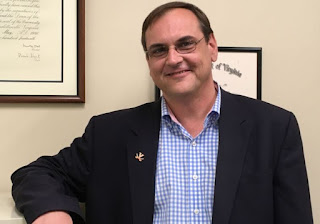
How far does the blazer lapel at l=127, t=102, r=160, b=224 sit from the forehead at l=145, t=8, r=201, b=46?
0.89 ft

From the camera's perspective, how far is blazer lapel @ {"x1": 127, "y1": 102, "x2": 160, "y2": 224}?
1.20 m

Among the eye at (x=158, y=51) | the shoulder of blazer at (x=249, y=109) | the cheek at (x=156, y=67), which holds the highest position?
the eye at (x=158, y=51)

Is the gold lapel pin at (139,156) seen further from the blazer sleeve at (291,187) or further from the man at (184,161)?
the blazer sleeve at (291,187)

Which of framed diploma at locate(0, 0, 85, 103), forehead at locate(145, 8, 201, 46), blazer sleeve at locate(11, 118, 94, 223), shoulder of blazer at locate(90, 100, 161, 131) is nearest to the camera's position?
blazer sleeve at locate(11, 118, 94, 223)

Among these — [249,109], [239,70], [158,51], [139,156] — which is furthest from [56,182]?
[239,70]

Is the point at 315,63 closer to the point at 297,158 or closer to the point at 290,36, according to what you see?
the point at 290,36

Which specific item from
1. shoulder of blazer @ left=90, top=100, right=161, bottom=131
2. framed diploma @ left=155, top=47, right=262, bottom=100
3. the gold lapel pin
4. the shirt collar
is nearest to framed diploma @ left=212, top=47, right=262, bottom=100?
framed diploma @ left=155, top=47, right=262, bottom=100

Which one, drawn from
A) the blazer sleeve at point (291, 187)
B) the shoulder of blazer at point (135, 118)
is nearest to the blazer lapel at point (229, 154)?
the blazer sleeve at point (291, 187)

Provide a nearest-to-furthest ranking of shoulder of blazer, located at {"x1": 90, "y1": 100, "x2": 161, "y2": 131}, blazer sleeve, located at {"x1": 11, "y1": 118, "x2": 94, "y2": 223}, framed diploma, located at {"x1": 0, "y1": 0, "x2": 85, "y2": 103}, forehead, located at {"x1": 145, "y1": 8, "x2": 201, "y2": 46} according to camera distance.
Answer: blazer sleeve, located at {"x1": 11, "y1": 118, "x2": 94, "y2": 223}, forehead, located at {"x1": 145, "y1": 8, "x2": 201, "y2": 46}, shoulder of blazer, located at {"x1": 90, "y1": 100, "x2": 161, "y2": 131}, framed diploma, located at {"x1": 0, "y1": 0, "x2": 85, "y2": 103}

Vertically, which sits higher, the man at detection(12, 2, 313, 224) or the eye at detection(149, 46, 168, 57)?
the eye at detection(149, 46, 168, 57)

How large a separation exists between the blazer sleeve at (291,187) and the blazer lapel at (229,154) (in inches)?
5.0

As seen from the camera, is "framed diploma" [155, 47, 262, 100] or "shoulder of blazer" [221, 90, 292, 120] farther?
"framed diploma" [155, 47, 262, 100]

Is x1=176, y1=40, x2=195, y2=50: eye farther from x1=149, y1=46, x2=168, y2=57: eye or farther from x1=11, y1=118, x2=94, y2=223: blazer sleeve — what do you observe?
x1=11, y1=118, x2=94, y2=223: blazer sleeve

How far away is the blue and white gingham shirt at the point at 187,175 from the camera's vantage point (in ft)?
3.92
